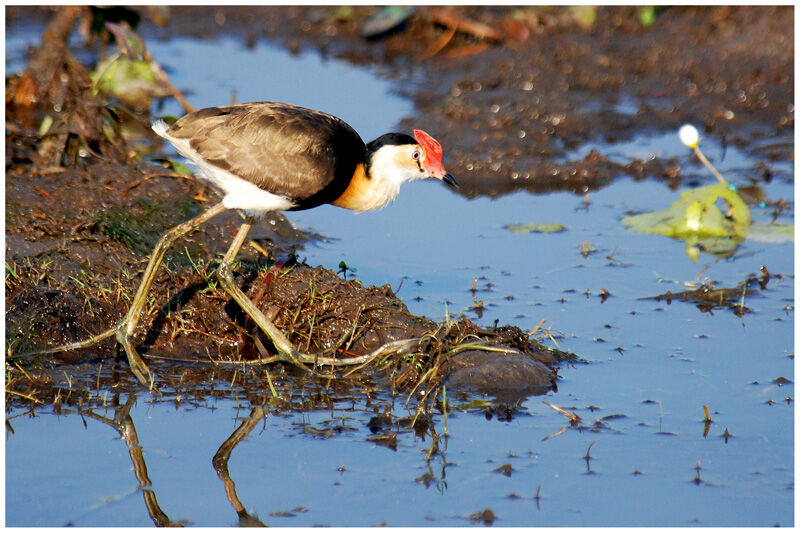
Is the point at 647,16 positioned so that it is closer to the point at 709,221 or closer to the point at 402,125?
the point at 402,125

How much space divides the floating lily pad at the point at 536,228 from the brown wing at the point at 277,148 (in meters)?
2.51

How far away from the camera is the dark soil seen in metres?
5.51

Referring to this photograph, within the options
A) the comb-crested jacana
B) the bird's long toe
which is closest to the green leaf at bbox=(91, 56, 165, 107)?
the comb-crested jacana

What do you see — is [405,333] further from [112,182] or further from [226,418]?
[112,182]

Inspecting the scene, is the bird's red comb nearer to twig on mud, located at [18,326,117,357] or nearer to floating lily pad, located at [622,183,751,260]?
twig on mud, located at [18,326,117,357]

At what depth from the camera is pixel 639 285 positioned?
21.6 feet

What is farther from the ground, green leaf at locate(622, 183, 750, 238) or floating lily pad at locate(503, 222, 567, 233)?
green leaf at locate(622, 183, 750, 238)

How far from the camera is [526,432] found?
4703 mm

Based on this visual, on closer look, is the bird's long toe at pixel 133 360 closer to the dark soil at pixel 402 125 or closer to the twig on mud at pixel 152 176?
the dark soil at pixel 402 125

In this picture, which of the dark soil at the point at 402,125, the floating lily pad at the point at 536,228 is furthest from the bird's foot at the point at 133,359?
the floating lily pad at the point at 536,228

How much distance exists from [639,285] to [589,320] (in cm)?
67

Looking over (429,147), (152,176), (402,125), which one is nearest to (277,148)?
(429,147)

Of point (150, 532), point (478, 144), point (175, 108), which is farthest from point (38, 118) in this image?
point (150, 532)

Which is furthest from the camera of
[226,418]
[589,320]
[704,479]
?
[589,320]
